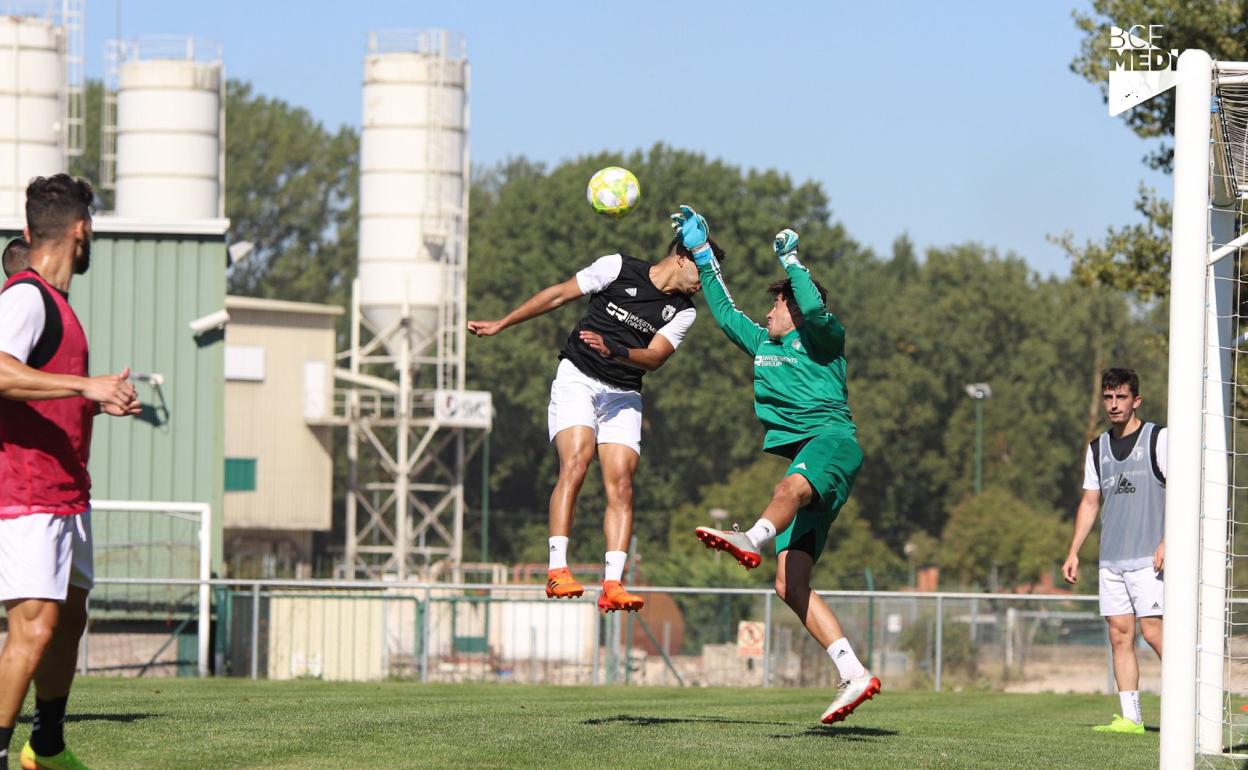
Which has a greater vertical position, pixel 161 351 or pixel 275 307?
pixel 275 307

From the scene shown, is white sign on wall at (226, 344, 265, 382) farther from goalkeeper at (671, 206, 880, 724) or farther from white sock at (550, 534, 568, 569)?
goalkeeper at (671, 206, 880, 724)

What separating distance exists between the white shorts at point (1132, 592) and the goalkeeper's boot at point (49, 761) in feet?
23.3

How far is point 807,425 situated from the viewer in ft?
33.4

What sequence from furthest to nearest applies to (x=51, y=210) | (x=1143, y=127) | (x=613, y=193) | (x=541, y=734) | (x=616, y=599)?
(x=1143, y=127)
(x=613, y=193)
(x=616, y=599)
(x=541, y=734)
(x=51, y=210)

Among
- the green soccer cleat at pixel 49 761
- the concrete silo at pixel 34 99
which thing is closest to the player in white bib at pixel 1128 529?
the green soccer cleat at pixel 49 761

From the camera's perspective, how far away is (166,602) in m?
28.5

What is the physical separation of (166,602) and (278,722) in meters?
19.3

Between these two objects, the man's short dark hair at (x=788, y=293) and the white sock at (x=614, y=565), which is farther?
the white sock at (x=614, y=565)

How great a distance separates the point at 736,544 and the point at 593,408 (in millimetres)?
1874

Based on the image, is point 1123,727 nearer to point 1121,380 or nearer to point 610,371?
point 1121,380

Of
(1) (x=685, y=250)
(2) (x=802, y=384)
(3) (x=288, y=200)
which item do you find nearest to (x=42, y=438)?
(2) (x=802, y=384)

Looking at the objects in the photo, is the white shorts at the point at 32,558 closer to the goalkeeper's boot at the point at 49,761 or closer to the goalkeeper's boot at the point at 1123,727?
the goalkeeper's boot at the point at 49,761

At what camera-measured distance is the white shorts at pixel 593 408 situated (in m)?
10.8

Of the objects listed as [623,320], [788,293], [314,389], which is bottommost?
[623,320]
